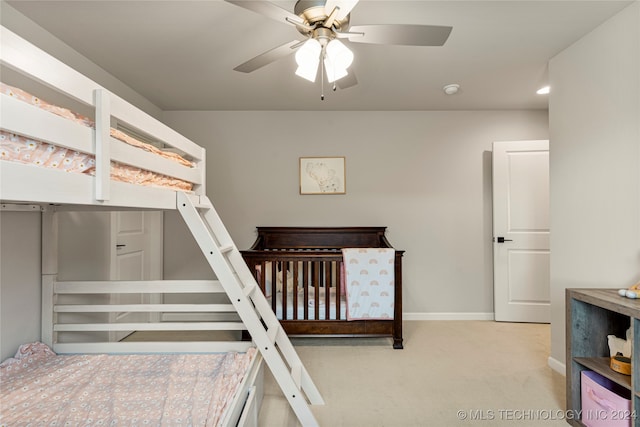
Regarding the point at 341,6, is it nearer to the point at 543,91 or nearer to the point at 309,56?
the point at 309,56

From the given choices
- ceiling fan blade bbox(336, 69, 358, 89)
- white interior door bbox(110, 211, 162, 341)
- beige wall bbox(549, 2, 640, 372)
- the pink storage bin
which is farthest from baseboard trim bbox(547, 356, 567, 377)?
white interior door bbox(110, 211, 162, 341)

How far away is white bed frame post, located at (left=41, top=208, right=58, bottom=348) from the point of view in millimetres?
2039

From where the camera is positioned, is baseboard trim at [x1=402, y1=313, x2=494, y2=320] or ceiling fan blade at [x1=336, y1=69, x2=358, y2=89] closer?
ceiling fan blade at [x1=336, y1=69, x2=358, y2=89]

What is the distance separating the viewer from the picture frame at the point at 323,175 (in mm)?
3490

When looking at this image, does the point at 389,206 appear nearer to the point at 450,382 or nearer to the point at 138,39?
the point at 450,382

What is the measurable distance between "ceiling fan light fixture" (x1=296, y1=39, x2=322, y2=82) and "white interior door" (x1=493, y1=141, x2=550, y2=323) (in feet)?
8.05

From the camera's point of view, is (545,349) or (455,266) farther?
(455,266)

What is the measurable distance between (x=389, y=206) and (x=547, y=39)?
1.87 m

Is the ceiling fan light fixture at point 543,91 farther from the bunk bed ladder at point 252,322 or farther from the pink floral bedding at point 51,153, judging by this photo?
the pink floral bedding at point 51,153

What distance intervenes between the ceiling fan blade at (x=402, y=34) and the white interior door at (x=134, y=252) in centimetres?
242

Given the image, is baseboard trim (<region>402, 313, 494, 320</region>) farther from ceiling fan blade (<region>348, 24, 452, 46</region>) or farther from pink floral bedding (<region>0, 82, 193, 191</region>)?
pink floral bedding (<region>0, 82, 193, 191</region>)

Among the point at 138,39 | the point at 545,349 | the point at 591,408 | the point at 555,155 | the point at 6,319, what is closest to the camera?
the point at 591,408

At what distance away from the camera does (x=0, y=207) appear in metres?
1.72

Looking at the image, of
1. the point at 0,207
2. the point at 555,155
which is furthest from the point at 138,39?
the point at 555,155
